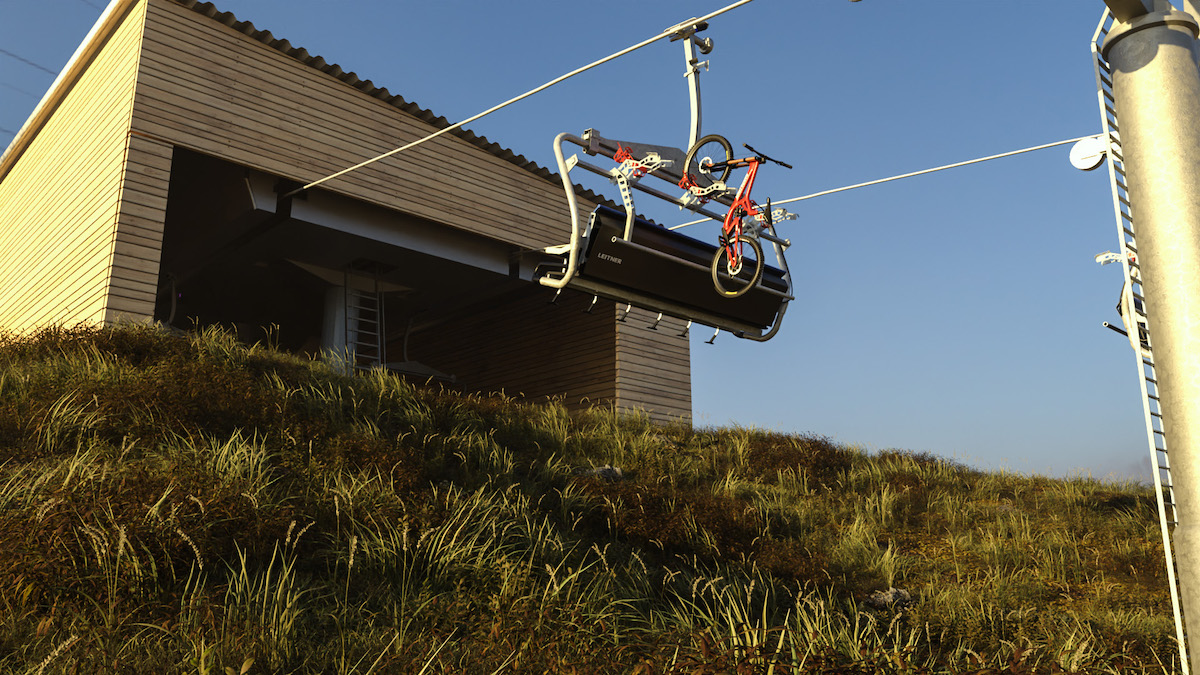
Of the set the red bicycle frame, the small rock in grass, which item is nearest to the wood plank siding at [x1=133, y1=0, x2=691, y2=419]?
the red bicycle frame

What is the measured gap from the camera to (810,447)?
41.1 ft

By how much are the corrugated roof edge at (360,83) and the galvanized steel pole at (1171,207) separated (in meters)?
11.8

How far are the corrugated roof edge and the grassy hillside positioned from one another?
514 centimetres

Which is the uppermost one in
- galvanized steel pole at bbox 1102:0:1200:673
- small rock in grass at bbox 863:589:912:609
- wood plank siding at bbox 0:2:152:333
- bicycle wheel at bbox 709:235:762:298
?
wood plank siding at bbox 0:2:152:333

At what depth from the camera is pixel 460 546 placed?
17.9 ft

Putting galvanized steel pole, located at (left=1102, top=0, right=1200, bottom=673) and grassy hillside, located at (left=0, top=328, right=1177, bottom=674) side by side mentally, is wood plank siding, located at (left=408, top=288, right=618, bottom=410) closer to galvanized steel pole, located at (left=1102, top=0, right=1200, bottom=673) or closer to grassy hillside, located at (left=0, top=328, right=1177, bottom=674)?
grassy hillside, located at (left=0, top=328, right=1177, bottom=674)

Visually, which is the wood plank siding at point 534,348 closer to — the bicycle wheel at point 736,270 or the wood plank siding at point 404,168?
the wood plank siding at point 404,168

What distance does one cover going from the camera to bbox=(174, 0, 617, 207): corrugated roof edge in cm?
1216

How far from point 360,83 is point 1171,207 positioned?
40.4 feet

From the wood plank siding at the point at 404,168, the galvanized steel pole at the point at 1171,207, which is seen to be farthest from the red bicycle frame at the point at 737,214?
the wood plank siding at the point at 404,168

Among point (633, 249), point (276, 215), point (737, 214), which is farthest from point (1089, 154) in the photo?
point (276, 215)

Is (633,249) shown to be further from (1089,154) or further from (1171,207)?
(1171,207)

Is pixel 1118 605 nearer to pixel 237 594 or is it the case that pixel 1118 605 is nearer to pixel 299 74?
pixel 237 594

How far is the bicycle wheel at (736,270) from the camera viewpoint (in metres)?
8.41
